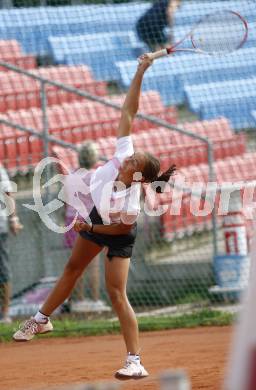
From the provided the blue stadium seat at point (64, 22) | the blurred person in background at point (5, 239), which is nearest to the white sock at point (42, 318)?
the blurred person in background at point (5, 239)

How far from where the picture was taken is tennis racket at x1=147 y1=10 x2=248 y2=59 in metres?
8.16

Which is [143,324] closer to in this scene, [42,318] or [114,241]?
[42,318]

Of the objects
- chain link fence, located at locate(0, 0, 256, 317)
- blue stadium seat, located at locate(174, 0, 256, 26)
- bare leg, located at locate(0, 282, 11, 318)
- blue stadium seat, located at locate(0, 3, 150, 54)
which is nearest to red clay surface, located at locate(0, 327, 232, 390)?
bare leg, located at locate(0, 282, 11, 318)

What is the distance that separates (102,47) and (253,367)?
33.7 ft

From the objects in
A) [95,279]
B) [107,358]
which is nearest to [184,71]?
[95,279]

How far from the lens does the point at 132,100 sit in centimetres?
680

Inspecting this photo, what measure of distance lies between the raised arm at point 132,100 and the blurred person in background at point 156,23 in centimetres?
539

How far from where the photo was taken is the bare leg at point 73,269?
690 centimetres

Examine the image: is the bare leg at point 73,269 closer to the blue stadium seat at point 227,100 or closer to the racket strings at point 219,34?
the racket strings at point 219,34

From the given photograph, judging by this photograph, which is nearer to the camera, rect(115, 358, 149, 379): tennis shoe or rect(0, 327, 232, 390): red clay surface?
rect(115, 358, 149, 379): tennis shoe

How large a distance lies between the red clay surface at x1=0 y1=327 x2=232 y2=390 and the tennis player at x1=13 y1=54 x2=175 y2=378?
1.37 feet

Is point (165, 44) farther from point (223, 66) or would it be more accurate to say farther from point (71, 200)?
point (71, 200)

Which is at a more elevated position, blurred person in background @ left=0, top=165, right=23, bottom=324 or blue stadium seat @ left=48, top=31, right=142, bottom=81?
blue stadium seat @ left=48, top=31, right=142, bottom=81

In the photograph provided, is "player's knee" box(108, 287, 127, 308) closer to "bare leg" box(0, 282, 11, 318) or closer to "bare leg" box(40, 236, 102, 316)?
"bare leg" box(40, 236, 102, 316)
